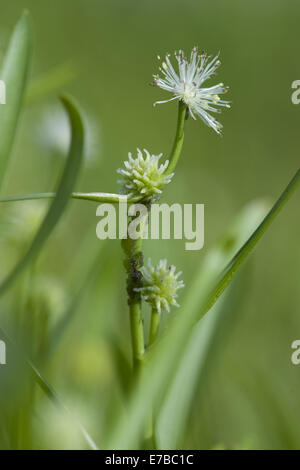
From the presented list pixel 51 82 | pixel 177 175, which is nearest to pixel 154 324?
pixel 51 82

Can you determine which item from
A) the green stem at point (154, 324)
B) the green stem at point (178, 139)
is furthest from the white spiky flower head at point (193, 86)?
the green stem at point (154, 324)

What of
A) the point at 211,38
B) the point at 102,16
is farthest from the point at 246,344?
the point at 102,16

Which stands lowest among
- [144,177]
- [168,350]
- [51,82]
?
[168,350]

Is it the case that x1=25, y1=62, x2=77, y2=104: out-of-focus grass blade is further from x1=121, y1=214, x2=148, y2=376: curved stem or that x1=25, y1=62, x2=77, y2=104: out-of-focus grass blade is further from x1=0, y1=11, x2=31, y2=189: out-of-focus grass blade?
x1=121, y1=214, x2=148, y2=376: curved stem

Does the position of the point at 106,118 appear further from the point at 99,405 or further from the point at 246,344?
the point at 99,405

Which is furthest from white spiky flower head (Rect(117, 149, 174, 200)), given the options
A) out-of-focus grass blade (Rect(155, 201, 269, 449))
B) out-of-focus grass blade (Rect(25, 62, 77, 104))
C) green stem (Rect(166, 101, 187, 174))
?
out-of-focus grass blade (Rect(25, 62, 77, 104))

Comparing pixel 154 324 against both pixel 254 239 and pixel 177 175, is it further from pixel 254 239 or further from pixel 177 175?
pixel 177 175

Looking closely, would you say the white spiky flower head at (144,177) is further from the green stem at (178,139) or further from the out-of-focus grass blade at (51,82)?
the out-of-focus grass blade at (51,82)

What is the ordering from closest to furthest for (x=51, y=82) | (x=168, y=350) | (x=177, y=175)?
(x=168, y=350)
(x=51, y=82)
(x=177, y=175)
